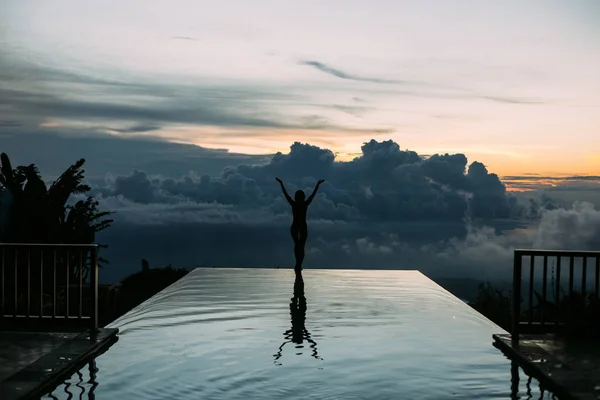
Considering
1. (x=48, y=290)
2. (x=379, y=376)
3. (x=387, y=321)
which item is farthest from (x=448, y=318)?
(x=48, y=290)

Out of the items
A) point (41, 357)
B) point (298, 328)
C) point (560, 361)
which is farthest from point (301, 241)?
point (41, 357)

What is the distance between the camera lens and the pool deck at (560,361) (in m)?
5.97

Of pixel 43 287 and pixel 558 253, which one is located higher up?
pixel 558 253

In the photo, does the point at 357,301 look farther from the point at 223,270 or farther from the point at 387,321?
the point at 223,270

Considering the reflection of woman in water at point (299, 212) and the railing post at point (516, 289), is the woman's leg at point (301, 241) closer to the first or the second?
the reflection of woman in water at point (299, 212)

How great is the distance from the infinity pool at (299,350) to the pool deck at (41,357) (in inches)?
5.5

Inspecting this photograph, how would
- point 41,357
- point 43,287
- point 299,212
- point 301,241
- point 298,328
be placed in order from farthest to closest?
point 43,287, point 301,241, point 299,212, point 298,328, point 41,357

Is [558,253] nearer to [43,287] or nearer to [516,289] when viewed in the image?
[516,289]

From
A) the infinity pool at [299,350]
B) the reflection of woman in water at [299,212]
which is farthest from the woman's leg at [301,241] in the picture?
the infinity pool at [299,350]

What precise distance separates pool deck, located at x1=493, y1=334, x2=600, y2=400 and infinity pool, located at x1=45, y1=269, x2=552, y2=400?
202mm

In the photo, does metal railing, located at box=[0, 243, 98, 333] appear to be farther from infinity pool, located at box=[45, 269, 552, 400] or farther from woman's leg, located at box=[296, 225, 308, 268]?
woman's leg, located at box=[296, 225, 308, 268]

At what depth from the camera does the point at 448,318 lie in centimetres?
970

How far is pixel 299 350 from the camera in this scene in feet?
23.8

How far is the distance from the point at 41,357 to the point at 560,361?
183 inches
